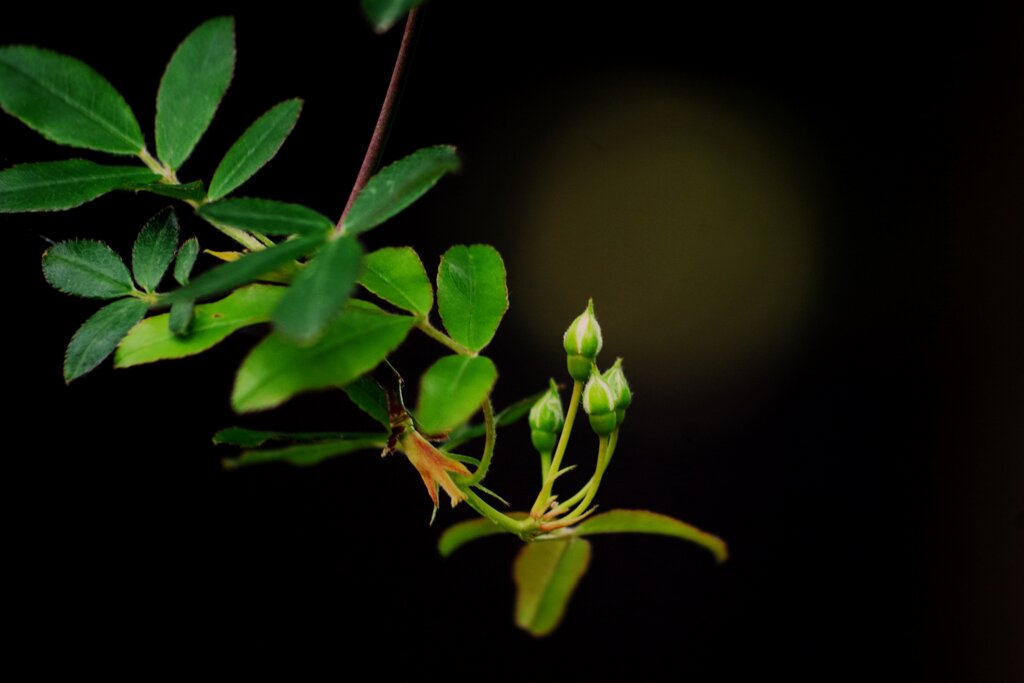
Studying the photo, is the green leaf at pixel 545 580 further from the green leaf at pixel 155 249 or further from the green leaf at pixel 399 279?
the green leaf at pixel 155 249

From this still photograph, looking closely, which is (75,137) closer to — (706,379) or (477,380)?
(477,380)

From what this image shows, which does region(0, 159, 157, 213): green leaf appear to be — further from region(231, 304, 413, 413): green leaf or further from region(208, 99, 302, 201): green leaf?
region(231, 304, 413, 413): green leaf

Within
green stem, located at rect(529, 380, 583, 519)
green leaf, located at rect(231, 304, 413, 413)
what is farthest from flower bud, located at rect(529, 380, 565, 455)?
green leaf, located at rect(231, 304, 413, 413)

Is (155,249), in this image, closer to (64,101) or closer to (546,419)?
(64,101)

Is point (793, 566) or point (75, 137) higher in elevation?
point (75, 137)

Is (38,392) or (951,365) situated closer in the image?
(38,392)

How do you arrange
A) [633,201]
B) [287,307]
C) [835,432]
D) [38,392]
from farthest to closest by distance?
[835,432], [633,201], [38,392], [287,307]

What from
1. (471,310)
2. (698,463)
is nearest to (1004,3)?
(698,463)

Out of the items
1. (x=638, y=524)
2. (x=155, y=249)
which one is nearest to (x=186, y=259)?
(x=155, y=249)
